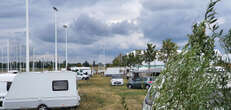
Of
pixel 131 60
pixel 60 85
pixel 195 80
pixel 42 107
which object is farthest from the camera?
pixel 131 60

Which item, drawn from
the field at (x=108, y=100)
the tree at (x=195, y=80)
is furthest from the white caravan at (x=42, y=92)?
the tree at (x=195, y=80)

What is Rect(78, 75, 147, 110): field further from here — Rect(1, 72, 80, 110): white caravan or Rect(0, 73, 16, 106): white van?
Rect(0, 73, 16, 106): white van

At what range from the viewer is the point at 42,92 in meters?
15.7

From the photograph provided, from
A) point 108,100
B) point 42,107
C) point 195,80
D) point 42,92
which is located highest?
point 195,80

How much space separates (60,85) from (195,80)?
1464 cm

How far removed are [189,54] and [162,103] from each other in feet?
1.47

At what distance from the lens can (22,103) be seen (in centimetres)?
1528

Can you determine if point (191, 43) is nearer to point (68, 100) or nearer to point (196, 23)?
point (196, 23)

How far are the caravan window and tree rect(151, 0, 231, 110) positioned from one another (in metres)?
14.2

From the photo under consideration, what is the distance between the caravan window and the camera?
52.5ft

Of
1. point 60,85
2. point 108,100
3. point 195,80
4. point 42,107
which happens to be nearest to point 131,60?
point 108,100

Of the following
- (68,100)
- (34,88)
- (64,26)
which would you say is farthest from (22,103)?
(64,26)

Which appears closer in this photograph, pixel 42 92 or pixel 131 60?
pixel 42 92

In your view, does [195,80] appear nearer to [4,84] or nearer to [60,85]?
[60,85]
